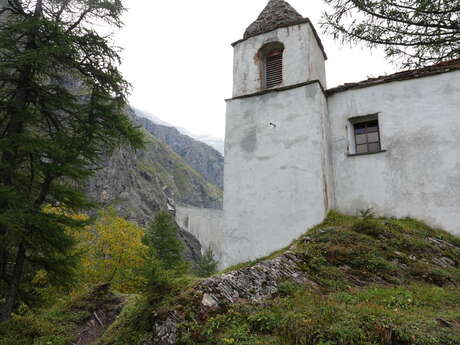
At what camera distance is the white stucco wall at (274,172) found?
11156mm

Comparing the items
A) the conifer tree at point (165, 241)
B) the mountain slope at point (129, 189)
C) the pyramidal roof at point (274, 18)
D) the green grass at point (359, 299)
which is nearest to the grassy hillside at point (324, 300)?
the green grass at point (359, 299)

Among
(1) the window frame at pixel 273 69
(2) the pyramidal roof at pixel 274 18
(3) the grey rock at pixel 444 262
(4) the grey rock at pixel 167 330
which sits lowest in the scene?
(4) the grey rock at pixel 167 330

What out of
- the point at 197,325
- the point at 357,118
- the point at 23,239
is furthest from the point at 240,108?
the point at 197,325

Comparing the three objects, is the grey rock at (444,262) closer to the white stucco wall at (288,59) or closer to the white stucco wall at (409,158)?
the white stucco wall at (409,158)

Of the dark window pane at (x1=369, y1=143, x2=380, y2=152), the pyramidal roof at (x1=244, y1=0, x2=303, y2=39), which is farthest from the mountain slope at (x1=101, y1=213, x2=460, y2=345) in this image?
the pyramidal roof at (x1=244, y1=0, x2=303, y2=39)

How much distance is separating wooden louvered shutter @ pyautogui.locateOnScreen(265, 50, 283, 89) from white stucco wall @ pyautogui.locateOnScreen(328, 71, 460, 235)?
2.86 metres

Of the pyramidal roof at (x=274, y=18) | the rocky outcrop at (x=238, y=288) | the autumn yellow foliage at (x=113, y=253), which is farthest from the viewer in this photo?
the autumn yellow foliage at (x=113, y=253)

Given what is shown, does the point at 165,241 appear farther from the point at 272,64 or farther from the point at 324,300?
the point at 324,300

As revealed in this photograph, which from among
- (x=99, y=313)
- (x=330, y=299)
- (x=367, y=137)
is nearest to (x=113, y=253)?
(x=99, y=313)

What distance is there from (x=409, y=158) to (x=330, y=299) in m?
6.60

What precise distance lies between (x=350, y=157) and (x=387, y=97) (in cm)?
227

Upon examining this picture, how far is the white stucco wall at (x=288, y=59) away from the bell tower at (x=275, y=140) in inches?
1.4

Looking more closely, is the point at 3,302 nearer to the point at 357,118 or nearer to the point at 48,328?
the point at 48,328

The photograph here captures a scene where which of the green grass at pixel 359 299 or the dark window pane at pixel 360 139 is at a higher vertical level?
the dark window pane at pixel 360 139
